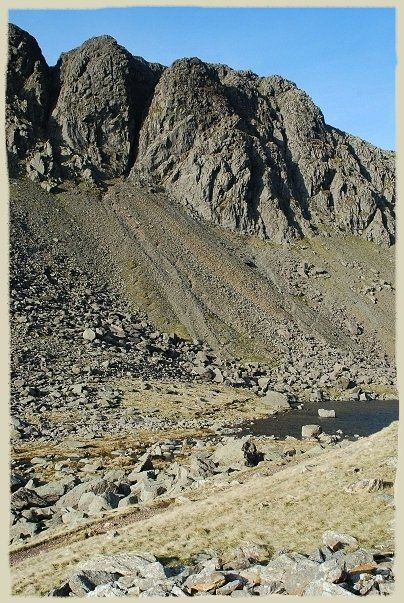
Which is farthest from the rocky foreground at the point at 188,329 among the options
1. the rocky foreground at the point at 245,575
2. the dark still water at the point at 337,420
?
the dark still water at the point at 337,420

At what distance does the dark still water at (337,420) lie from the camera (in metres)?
49.4

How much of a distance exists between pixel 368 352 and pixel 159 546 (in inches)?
3189

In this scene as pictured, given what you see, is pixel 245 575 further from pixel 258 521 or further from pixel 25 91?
pixel 25 91

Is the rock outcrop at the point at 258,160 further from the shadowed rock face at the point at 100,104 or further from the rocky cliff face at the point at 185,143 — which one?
the shadowed rock face at the point at 100,104

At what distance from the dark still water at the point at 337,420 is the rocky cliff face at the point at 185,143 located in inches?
2599

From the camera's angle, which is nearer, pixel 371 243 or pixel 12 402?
pixel 12 402

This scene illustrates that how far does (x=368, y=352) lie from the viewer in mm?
93562

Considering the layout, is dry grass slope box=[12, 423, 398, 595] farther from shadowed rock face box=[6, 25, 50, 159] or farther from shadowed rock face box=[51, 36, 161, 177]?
shadowed rock face box=[51, 36, 161, 177]

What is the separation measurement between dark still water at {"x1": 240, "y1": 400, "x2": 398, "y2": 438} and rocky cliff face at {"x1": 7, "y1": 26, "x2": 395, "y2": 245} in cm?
6601

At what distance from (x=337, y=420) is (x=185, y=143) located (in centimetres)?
9304

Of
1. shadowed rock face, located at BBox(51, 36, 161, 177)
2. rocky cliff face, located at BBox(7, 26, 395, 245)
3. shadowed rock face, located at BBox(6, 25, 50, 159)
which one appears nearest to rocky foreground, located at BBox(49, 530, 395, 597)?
rocky cliff face, located at BBox(7, 26, 395, 245)

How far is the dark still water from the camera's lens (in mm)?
49438

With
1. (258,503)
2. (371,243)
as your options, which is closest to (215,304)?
(371,243)

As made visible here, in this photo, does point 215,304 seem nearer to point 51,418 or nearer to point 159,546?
point 51,418
